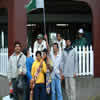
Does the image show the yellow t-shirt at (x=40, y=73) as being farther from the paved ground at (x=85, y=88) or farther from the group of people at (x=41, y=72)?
the paved ground at (x=85, y=88)

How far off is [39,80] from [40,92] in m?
0.33

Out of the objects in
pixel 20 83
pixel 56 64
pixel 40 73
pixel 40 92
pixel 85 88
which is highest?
pixel 56 64

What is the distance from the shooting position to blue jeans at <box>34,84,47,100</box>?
6961 millimetres

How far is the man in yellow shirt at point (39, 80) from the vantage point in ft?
22.8

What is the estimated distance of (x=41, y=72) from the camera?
6.99m

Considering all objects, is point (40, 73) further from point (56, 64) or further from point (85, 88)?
point (85, 88)

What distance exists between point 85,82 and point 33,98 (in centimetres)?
408

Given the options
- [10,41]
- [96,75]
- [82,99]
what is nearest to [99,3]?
[96,75]

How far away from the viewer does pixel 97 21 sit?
11.6m

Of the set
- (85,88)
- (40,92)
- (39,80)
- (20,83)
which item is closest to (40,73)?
(39,80)

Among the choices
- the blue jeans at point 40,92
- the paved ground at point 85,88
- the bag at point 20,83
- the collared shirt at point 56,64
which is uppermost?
the collared shirt at point 56,64

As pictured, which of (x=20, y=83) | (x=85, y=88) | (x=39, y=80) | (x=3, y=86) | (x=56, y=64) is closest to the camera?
(x=20, y=83)

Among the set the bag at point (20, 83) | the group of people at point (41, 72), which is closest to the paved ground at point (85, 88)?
the group of people at point (41, 72)

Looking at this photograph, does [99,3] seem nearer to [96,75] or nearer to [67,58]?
[96,75]
